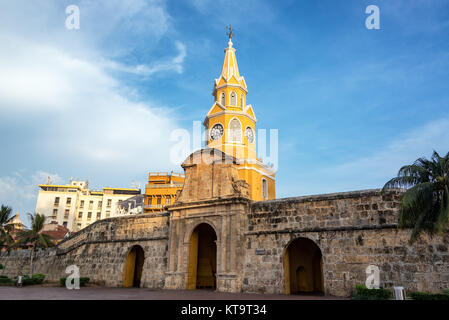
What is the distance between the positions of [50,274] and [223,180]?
17.5 meters

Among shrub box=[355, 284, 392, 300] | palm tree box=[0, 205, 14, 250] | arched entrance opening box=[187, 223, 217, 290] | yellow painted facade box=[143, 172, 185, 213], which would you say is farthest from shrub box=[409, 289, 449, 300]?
yellow painted facade box=[143, 172, 185, 213]

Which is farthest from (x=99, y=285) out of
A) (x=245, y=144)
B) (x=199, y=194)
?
(x=245, y=144)

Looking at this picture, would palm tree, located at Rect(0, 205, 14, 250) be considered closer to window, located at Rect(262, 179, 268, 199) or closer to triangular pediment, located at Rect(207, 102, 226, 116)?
triangular pediment, located at Rect(207, 102, 226, 116)

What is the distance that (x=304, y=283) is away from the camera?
2027 cm

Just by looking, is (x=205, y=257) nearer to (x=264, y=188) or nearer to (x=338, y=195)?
(x=264, y=188)

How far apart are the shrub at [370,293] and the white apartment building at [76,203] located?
6095 cm

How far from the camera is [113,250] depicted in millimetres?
23250

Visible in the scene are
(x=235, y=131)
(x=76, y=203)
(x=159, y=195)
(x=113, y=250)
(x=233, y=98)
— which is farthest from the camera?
(x=76, y=203)

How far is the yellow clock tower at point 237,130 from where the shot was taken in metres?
28.3

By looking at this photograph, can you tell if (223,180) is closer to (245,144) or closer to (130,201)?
(245,144)

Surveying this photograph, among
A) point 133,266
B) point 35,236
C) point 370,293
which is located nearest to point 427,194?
point 370,293

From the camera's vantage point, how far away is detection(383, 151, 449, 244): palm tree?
10.2 metres

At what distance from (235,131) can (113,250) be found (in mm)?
13446
